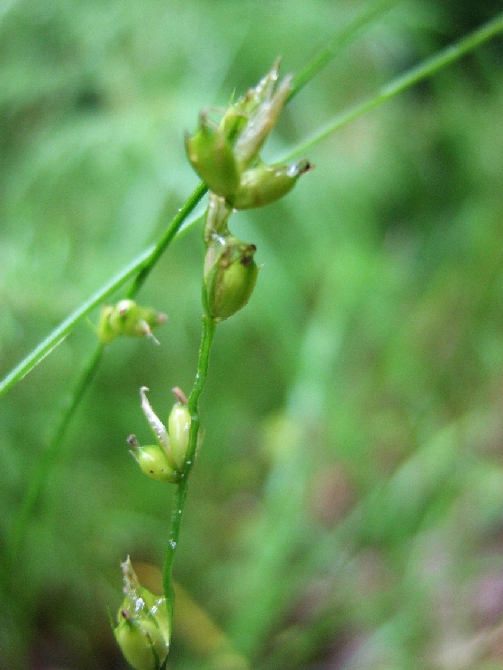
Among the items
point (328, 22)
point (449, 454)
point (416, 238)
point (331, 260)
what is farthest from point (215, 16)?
point (449, 454)

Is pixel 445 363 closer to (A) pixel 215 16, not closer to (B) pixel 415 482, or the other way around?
(B) pixel 415 482

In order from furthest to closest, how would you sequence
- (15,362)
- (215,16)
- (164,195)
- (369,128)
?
1. (369,128)
2. (215,16)
3. (164,195)
4. (15,362)

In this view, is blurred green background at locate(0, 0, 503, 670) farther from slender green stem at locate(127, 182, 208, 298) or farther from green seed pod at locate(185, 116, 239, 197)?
green seed pod at locate(185, 116, 239, 197)

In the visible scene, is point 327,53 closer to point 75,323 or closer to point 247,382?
point 75,323

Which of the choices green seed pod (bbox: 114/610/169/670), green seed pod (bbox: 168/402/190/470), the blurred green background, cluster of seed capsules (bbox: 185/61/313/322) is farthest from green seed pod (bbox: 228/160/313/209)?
the blurred green background

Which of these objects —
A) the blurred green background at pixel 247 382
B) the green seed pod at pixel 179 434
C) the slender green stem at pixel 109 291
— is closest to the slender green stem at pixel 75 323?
the slender green stem at pixel 109 291

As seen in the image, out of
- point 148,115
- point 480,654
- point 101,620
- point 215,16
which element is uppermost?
point 215,16
